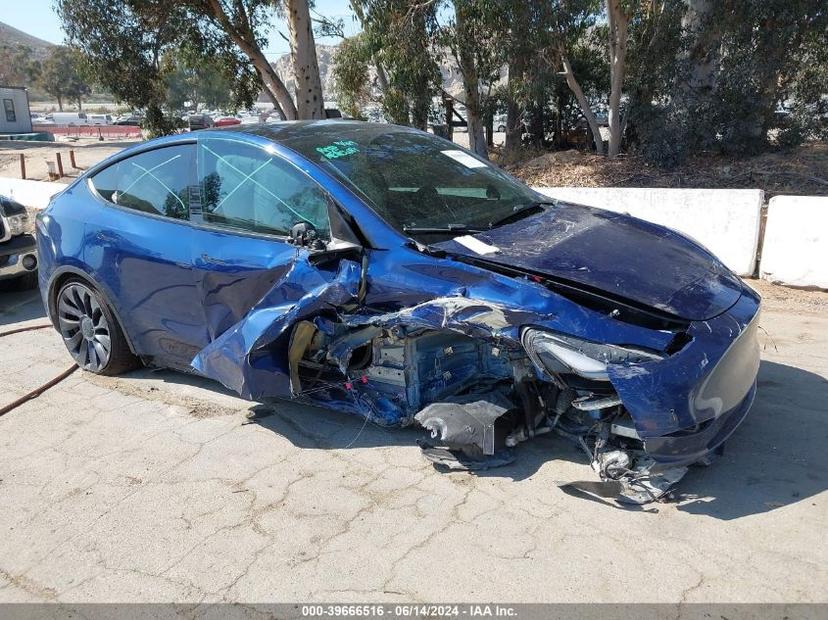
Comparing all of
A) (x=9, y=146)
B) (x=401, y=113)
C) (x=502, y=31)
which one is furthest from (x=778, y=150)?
(x=9, y=146)

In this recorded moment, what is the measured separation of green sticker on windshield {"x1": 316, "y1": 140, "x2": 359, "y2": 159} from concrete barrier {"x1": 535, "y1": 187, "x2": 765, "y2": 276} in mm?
3257

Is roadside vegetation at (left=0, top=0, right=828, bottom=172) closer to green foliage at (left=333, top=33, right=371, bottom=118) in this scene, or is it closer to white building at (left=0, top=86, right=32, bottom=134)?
green foliage at (left=333, top=33, right=371, bottom=118)

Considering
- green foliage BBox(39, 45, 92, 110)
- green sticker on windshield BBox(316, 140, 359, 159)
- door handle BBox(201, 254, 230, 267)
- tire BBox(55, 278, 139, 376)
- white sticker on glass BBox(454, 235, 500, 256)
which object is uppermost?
green foliage BBox(39, 45, 92, 110)

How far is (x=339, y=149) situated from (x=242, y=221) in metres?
0.71

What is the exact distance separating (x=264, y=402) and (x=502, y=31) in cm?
1165

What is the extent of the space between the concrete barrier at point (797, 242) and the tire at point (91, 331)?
5726mm

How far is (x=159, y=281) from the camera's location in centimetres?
436

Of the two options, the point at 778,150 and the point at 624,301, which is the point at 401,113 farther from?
the point at 624,301

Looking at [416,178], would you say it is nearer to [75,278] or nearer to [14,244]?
[75,278]

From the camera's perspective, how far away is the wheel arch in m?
4.73

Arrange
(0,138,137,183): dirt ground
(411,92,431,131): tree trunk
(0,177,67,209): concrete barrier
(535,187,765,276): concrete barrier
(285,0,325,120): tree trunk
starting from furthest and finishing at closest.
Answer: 1. (0,138,137,183): dirt ground
2. (411,92,431,131): tree trunk
3. (285,0,325,120): tree trunk
4. (0,177,67,209): concrete barrier
5. (535,187,765,276): concrete barrier

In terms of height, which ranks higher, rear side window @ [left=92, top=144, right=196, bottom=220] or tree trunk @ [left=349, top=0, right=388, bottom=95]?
tree trunk @ [left=349, top=0, right=388, bottom=95]

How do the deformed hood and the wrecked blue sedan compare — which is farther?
the deformed hood

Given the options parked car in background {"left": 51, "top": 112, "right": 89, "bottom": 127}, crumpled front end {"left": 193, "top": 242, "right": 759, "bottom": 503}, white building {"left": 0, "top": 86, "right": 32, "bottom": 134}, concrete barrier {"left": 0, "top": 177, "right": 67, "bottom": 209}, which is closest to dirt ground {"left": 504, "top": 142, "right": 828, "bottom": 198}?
concrete barrier {"left": 0, "top": 177, "right": 67, "bottom": 209}
